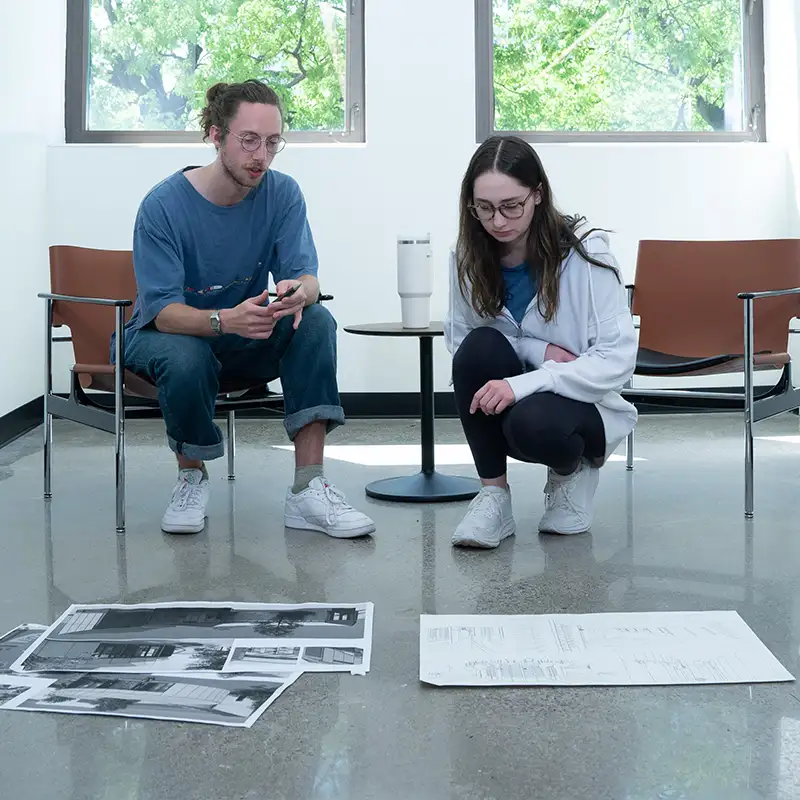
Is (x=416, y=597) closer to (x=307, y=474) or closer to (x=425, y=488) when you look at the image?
(x=307, y=474)

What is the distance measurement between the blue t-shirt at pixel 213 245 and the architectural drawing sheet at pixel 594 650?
112cm

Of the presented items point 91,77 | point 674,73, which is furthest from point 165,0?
point 674,73

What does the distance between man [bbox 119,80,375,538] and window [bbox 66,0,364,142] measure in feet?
6.62

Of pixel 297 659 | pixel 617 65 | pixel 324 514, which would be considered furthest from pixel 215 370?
pixel 617 65

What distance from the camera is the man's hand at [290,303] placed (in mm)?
2512

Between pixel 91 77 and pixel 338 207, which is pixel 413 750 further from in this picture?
pixel 91 77

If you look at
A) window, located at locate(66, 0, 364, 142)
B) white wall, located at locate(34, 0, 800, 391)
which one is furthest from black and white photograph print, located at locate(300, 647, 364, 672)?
window, located at locate(66, 0, 364, 142)

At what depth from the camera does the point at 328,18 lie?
4.67 m

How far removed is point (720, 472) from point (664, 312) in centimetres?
55

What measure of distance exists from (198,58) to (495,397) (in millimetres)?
2981

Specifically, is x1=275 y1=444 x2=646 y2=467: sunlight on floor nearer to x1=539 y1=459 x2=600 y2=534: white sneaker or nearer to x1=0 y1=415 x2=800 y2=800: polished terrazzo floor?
x1=0 y1=415 x2=800 y2=800: polished terrazzo floor

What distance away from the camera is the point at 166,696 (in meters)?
1.58

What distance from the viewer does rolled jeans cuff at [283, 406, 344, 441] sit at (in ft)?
8.59

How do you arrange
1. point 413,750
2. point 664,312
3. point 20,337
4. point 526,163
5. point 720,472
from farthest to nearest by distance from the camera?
point 20,337, point 720,472, point 664,312, point 526,163, point 413,750
